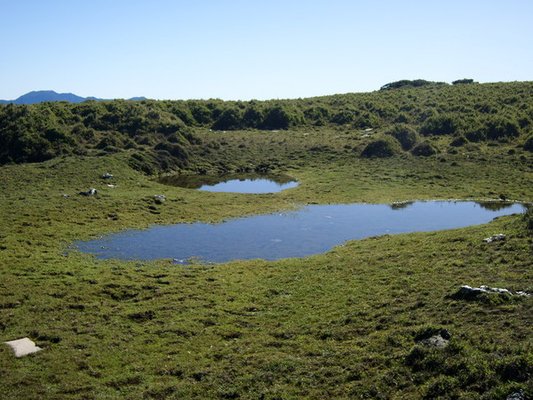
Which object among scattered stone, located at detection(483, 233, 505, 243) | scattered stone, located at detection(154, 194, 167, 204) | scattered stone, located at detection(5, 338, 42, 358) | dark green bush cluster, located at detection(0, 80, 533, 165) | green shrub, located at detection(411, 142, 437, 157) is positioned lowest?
scattered stone, located at detection(5, 338, 42, 358)

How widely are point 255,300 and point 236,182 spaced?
46.7 metres

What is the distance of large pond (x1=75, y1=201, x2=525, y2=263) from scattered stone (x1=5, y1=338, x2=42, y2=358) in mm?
15298

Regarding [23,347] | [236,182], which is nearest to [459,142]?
[236,182]

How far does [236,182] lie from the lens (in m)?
76.1

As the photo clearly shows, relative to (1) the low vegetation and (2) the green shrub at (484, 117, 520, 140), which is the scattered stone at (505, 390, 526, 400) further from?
(2) the green shrub at (484, 117, 520, 140)

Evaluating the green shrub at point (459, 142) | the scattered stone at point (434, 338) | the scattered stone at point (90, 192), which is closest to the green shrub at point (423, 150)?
the green shrub at point (459, 142)

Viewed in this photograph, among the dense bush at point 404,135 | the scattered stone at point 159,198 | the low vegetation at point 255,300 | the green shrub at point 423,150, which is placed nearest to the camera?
the low vegetation at point 255,300

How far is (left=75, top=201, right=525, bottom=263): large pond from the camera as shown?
41.5 metres

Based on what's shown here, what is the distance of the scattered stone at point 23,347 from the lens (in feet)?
76.2

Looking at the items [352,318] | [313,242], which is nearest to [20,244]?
[313,242]

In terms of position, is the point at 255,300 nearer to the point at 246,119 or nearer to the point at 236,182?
the point at 236,182

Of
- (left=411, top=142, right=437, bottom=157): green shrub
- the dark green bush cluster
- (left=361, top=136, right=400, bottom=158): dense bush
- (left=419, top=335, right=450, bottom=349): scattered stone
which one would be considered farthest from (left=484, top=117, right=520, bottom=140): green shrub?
(left=419, top=335, right=450, bottom=349): scattered stone

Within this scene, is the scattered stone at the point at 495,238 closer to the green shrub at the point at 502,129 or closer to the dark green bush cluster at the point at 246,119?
the dark green bush cluster at the point at 246,119

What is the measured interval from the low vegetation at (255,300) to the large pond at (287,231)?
2.55 metres
